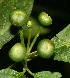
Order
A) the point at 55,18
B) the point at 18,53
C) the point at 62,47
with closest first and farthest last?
1. the point at 18,53
2. the point at 62,47
3. the point at 55,18

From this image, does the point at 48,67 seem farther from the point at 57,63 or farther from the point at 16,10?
the point at 16,10

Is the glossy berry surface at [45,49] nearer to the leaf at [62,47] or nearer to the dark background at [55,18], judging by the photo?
the leaf at [62,47]

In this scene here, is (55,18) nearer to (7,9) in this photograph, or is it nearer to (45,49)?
(7,9)

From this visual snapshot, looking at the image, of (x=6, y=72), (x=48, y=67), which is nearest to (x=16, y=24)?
(x=6, y=72)

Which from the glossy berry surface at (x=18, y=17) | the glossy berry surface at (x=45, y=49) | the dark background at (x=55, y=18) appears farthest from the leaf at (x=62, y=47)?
the dark background at (x=55, y=18)

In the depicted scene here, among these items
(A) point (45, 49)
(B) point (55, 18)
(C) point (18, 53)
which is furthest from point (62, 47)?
(B) point (55, 18)
